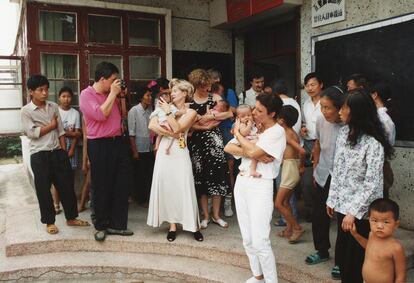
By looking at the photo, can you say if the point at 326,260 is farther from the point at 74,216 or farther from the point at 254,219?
the point at 74,216

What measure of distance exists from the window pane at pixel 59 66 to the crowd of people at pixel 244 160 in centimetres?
74

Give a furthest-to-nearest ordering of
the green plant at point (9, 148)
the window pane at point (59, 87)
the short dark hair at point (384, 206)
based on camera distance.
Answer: the green plant at point (9, 148) → the window pane at point (59, 87) → the short dark hair at point (384, 206)

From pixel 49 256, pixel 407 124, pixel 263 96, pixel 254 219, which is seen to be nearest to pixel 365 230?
pixel 254 219

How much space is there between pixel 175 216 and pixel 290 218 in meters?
1.20

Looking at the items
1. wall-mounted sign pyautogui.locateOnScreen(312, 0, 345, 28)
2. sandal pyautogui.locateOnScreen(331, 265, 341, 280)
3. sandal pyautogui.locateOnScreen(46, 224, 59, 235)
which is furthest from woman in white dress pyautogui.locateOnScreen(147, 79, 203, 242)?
wall-mounted sign pyautogui.locateOnScreen(312, 0, 345, 28)

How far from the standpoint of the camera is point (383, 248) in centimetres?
244

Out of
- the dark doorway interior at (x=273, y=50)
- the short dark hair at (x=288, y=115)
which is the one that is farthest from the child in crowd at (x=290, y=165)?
the dark doorway interior at (x=273, y=50)

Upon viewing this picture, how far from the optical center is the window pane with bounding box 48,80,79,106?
5.89 m

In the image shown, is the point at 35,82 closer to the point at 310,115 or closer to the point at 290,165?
the point at 290,165

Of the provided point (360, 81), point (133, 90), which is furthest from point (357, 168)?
point (133, 90)

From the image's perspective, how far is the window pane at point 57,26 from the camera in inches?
227

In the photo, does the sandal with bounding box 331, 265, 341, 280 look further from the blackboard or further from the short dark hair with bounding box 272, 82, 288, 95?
the short dark hair with bounding box 272, 82, 288, 95

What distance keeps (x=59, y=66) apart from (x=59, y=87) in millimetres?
319

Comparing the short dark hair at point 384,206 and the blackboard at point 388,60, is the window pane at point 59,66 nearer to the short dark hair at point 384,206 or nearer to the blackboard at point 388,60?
the blackboard at point 388,60
